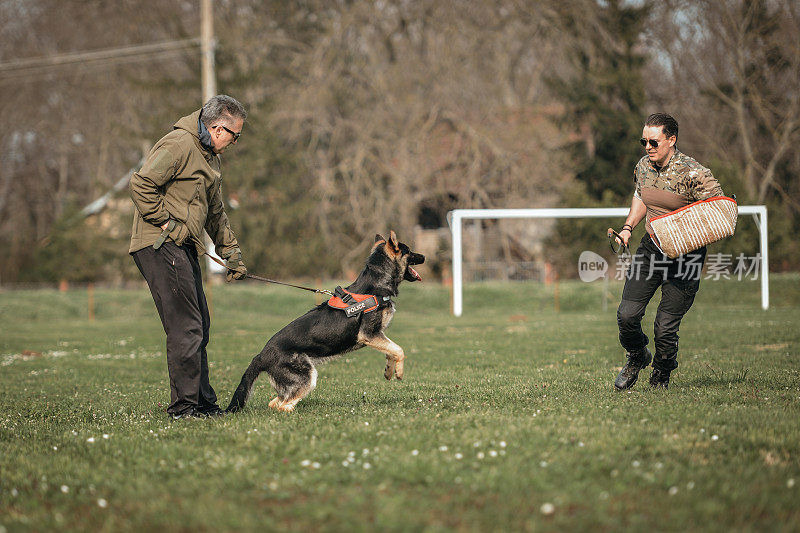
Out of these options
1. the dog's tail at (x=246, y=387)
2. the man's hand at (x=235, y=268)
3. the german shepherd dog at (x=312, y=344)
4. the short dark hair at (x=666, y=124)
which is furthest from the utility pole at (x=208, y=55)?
the short dark hair at (x=666, y=124)

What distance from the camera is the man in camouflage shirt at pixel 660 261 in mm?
6383

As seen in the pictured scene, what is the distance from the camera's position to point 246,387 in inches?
245

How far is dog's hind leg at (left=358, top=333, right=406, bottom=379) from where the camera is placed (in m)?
6.51

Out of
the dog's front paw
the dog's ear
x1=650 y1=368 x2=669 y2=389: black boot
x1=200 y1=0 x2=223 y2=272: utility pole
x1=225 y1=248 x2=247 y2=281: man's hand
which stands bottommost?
x1=650 y1=368 x2=669 y2=389: black boot

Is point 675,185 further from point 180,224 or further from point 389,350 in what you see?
point 180,224

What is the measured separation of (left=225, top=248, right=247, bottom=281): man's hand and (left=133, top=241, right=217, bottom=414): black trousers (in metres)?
0.45

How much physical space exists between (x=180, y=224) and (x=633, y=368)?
160 inches

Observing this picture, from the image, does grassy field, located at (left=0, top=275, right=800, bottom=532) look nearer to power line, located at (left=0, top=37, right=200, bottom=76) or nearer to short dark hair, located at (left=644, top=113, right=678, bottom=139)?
short dark hair, located at (left=644, top=113, right=678, bottom=139)

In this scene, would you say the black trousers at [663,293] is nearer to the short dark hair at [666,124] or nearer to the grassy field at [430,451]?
the grassy field at [430,451]

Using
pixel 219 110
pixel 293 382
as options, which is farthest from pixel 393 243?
pixel 219 110

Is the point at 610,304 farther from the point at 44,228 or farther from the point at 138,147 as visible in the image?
the point at 44,228

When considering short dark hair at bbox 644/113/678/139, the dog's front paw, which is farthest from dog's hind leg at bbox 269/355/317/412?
short dark hair at bbox 644/113/678/139

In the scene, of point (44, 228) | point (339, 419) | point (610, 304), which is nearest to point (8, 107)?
point (44, 228)

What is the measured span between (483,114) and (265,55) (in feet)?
28.9
